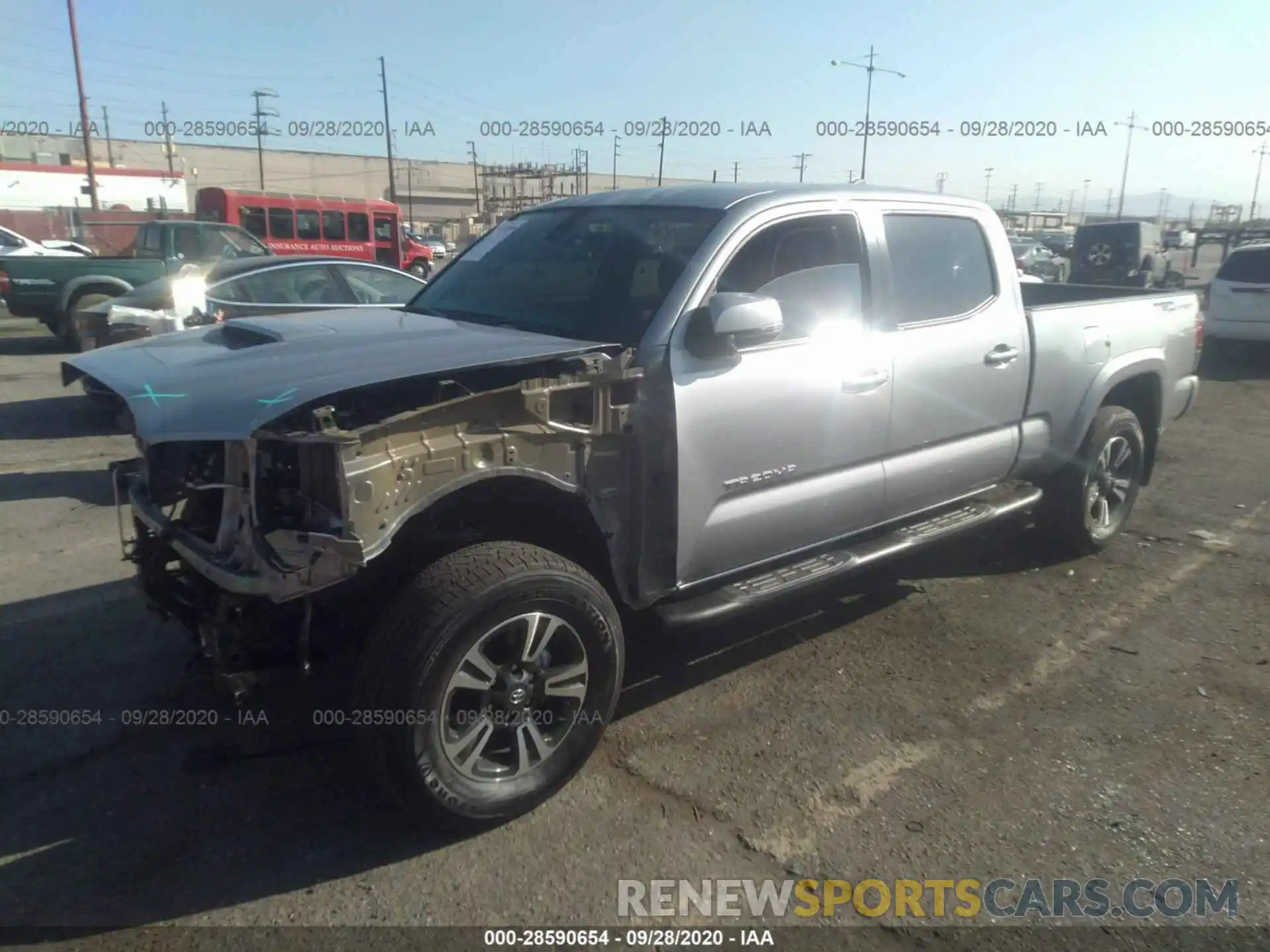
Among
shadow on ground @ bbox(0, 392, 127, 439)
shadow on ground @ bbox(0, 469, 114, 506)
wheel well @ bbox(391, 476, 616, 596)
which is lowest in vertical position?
shadow on ground @ bbox(0, 469, 114, 506)

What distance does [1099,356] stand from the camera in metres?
5.48

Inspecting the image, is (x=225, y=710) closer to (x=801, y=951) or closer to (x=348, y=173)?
(x=801, y=951)

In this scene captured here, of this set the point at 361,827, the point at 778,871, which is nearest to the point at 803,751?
the point at 778,871

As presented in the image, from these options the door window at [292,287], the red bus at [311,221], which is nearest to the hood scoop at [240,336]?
the door window at [292,287]

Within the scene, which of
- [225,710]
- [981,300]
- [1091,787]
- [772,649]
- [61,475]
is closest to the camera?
[1091,787]

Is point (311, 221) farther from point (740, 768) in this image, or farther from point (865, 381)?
point (740, 768)

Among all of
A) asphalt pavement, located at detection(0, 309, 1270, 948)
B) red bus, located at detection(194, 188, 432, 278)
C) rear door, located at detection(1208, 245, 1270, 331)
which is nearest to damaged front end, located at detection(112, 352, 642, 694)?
asphalt pavement, located at detection(0, 309, 1270, 948)

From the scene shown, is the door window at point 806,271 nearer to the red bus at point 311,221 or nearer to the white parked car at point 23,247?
the white parked car at point 23,247

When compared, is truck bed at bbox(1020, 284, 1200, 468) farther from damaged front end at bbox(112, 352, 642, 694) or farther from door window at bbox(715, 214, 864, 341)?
damaged front end at bbox(112, 352, 642, 694)

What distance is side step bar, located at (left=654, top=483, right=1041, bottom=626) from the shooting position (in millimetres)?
3648

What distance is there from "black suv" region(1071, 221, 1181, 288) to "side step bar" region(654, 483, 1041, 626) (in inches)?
784

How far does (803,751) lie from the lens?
11.9 ft

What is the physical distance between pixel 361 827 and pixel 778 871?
4.39ft

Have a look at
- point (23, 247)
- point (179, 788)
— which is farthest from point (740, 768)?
point (23, 247)
